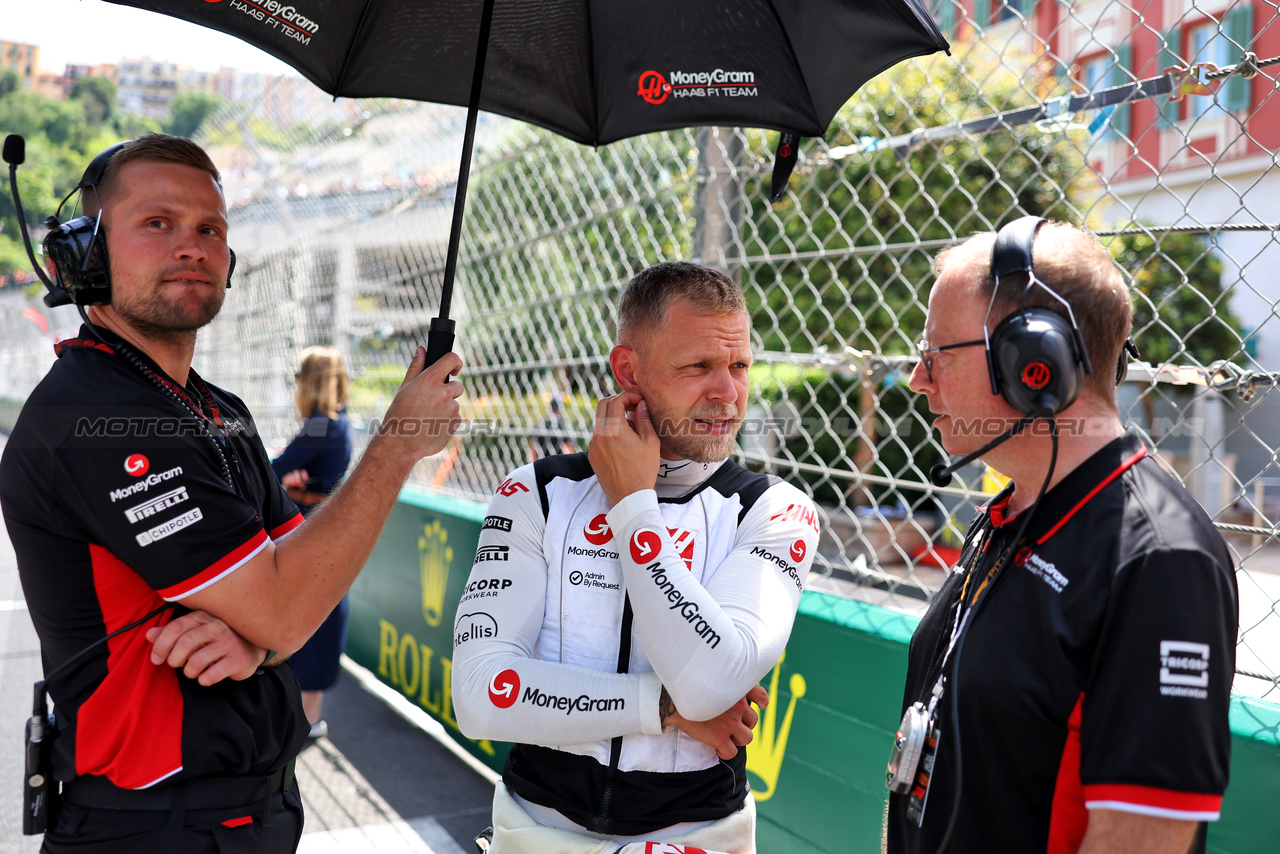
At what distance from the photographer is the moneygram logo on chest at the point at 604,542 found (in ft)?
6.42

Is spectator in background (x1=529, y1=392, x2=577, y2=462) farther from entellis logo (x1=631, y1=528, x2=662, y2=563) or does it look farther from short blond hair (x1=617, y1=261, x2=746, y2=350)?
entellis logo (x1=631, y1=528, x2=662, y2=563)

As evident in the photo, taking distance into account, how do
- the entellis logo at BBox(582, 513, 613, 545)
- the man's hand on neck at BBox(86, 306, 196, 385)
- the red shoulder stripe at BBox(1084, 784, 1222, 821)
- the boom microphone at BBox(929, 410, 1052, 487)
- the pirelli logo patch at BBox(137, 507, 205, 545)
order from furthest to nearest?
the entellis logo at BBox(582, 513, 613, 545) < the man's hand on neck at BBox(86, 306, 196, 385) < the pirelli logo patch at BBox(137, 507, 205, 545) < the boom microphone at BBox(929, 410, 1052, 487) < the red shoulder stripe at BBox(1084, 784, 1222, 821)

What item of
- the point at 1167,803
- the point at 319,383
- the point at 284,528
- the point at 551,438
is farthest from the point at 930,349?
the point at 319,383

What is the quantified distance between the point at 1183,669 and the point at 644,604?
2.99ft

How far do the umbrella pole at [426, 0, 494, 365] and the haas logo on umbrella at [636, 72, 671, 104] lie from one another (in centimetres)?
50

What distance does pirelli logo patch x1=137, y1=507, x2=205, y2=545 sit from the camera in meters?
1.59

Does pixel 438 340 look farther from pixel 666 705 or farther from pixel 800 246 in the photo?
pixel 800 246

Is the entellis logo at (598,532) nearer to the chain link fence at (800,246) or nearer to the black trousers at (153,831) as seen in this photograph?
the chain link fence at (800,246)

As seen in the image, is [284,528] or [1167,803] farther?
[284,528]

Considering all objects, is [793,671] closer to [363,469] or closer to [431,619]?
[363,469]

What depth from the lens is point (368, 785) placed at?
435cm

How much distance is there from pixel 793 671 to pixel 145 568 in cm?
189

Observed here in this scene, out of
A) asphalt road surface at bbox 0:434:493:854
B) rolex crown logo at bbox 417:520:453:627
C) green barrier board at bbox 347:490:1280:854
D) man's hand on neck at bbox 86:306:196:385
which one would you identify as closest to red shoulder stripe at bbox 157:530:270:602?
man's hand on neck at bbox 86:306:196:385

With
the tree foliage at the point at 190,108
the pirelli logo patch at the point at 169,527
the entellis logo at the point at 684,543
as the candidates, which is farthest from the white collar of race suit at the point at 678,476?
the tree foliage at the point at 190,108
